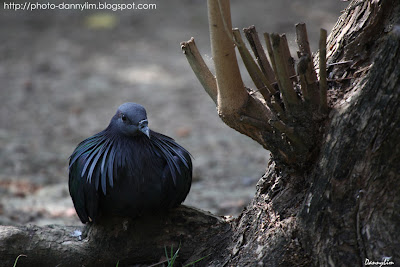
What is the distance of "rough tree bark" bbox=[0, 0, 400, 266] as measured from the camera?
1.89 metres

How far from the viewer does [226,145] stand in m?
5.27

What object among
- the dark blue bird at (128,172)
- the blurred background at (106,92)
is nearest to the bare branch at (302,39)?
the dark blue bird at (128,172)

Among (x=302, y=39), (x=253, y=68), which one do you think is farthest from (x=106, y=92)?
(x=302, y=39)

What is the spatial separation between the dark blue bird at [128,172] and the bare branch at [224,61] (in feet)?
1.52

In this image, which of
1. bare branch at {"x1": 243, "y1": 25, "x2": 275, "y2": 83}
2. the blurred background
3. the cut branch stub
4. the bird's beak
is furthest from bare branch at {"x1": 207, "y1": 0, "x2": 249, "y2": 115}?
the blurred background

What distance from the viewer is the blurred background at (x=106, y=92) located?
4484 millimetres

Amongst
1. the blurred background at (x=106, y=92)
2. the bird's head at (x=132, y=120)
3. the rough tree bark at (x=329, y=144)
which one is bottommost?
the rough tree bark at (x=329, y=144)

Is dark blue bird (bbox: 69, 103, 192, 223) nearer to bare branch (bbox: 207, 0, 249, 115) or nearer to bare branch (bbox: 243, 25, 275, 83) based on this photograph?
bare branch (bbox: 207, 0, 249, 115)

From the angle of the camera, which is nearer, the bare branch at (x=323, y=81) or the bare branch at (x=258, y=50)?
the bare branch at (x=323, y=81)

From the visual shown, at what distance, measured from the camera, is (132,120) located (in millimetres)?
2537

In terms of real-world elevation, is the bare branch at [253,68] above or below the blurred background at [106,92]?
below

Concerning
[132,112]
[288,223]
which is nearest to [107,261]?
[132,112]

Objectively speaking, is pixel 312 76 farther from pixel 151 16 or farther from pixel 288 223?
pixel 151 16

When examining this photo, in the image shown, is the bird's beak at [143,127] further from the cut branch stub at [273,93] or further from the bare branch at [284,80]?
the bare branch at [284,80]
